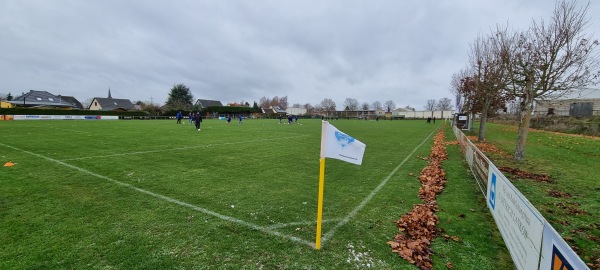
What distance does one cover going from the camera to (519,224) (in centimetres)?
346

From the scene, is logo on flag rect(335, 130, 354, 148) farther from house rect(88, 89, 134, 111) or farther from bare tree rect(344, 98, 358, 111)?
bare tree rect(344, 98, 358, 111)

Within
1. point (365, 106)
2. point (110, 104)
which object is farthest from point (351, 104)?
point (110, 104)

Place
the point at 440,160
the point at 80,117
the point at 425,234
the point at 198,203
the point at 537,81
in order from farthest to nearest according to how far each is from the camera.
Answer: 1. the point at 80,117
2. the point at 440,160
3. the point at 537,81
4. the point at 198,203
5. the point at 425,234

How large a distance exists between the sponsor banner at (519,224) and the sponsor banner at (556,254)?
0.42 feet

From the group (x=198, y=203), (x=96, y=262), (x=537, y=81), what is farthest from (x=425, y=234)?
(x=537, y=81)

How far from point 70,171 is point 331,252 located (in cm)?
850

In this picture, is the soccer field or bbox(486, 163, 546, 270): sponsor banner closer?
bbox(486, 163, 546, 270): sponsor banner

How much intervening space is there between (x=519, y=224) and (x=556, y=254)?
1181 mm

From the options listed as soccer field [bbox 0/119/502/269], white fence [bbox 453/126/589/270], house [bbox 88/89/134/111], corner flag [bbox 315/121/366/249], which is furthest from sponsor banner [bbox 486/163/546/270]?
house [bbox 88/89/134/111]

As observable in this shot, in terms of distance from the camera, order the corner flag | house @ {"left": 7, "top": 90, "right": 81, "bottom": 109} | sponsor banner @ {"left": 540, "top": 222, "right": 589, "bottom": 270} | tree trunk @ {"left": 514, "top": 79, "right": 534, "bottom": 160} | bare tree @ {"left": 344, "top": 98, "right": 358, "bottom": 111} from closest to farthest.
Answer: sponsor banner @ {"left": 540, "top": 222, "right": 589, "bottom": 270}, the corner flag, tree trunk @ {"left": 514, "top": 79, "right": 534, "bottom": 160}, house @ {"left": 7, "top": 90, "right": 81, "bottom": 109}, bare tree @ {"left": 344, "top": 98, "right": 358, "bottom": 111}

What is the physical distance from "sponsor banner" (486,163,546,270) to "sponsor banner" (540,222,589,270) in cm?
13

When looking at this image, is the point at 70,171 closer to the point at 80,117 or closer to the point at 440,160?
the point at 440,160

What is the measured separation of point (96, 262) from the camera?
12.1 ft

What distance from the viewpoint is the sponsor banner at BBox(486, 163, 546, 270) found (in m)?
2.85
